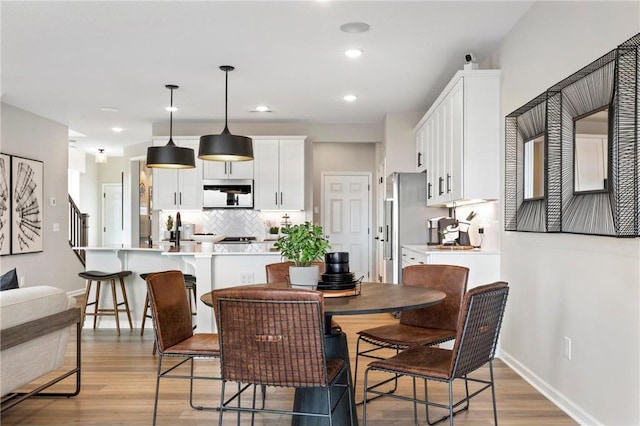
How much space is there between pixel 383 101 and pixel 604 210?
13.2ft

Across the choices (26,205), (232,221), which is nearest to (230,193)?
(232,221)

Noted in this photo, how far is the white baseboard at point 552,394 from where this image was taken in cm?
283

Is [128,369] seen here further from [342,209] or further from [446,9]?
[342,209]

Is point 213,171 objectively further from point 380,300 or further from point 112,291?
point 380,300

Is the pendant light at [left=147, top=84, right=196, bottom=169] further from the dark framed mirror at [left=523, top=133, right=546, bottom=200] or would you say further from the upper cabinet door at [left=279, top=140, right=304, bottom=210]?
the dark framed mirror at [left=523, top=133, right=546, bottom=200]

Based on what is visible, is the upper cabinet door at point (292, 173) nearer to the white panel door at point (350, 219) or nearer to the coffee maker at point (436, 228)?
the white panel door at point (350, 219)

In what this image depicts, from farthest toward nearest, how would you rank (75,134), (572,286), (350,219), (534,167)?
(350,219), (75,134), (534,167), (572,286)

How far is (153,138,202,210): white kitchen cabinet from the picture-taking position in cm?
751

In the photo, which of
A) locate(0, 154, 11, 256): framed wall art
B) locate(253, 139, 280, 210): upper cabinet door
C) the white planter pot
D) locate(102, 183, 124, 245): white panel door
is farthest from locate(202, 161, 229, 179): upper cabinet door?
the white planter pot

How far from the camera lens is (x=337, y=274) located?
2738mm

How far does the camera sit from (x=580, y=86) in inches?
111

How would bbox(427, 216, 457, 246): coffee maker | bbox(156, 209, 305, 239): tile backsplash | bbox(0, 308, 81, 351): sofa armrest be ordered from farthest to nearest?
bbox(156, 209, 305, 239): tile backsplash → bbox(427, 216, 457, 246): coffee maker → bbox(0, 308, 81, 351): sofa armrest

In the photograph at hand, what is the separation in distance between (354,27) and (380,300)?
2314mm

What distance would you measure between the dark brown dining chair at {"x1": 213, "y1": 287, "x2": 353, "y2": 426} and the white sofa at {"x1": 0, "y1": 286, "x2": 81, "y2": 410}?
1.25 meters
